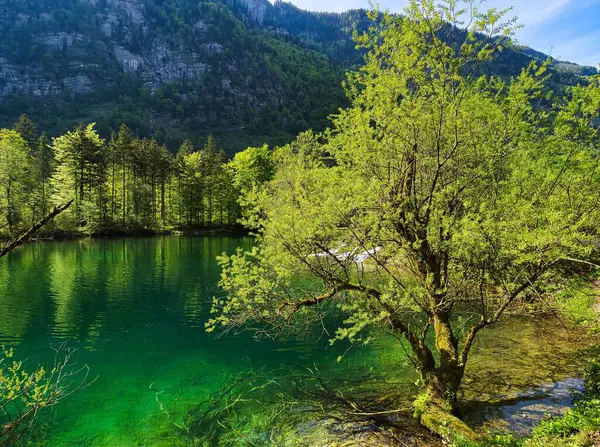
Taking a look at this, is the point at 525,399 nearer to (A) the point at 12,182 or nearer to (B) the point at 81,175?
(A) the point at 12,182

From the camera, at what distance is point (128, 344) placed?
17.3 metres

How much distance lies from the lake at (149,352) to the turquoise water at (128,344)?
4 centimetres

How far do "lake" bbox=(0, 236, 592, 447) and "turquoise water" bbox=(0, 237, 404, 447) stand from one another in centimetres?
4

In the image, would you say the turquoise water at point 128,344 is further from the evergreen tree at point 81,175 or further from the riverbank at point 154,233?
the evergreen tree at point 81,175

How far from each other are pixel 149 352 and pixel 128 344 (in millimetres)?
1675

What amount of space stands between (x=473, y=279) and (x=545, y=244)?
2258 mm

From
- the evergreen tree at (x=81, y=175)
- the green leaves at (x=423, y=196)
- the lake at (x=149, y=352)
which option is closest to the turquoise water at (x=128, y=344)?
the lake at (x=149, y=352)

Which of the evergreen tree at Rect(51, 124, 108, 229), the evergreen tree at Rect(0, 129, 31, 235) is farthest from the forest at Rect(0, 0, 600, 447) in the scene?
the evergreen tree at Rect(51, 124, 108, 229)

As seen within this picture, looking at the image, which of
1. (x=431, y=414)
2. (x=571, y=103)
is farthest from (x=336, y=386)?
(x=571, y=103)

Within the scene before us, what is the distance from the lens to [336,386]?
1246 centimetres

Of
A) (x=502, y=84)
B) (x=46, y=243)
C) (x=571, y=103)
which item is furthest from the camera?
(x=46, y=243)

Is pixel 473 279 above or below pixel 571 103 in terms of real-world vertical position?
below

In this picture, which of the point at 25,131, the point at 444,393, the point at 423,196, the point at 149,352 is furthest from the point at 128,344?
the point at 25,131

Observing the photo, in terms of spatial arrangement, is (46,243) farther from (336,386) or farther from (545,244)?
(545,244)
